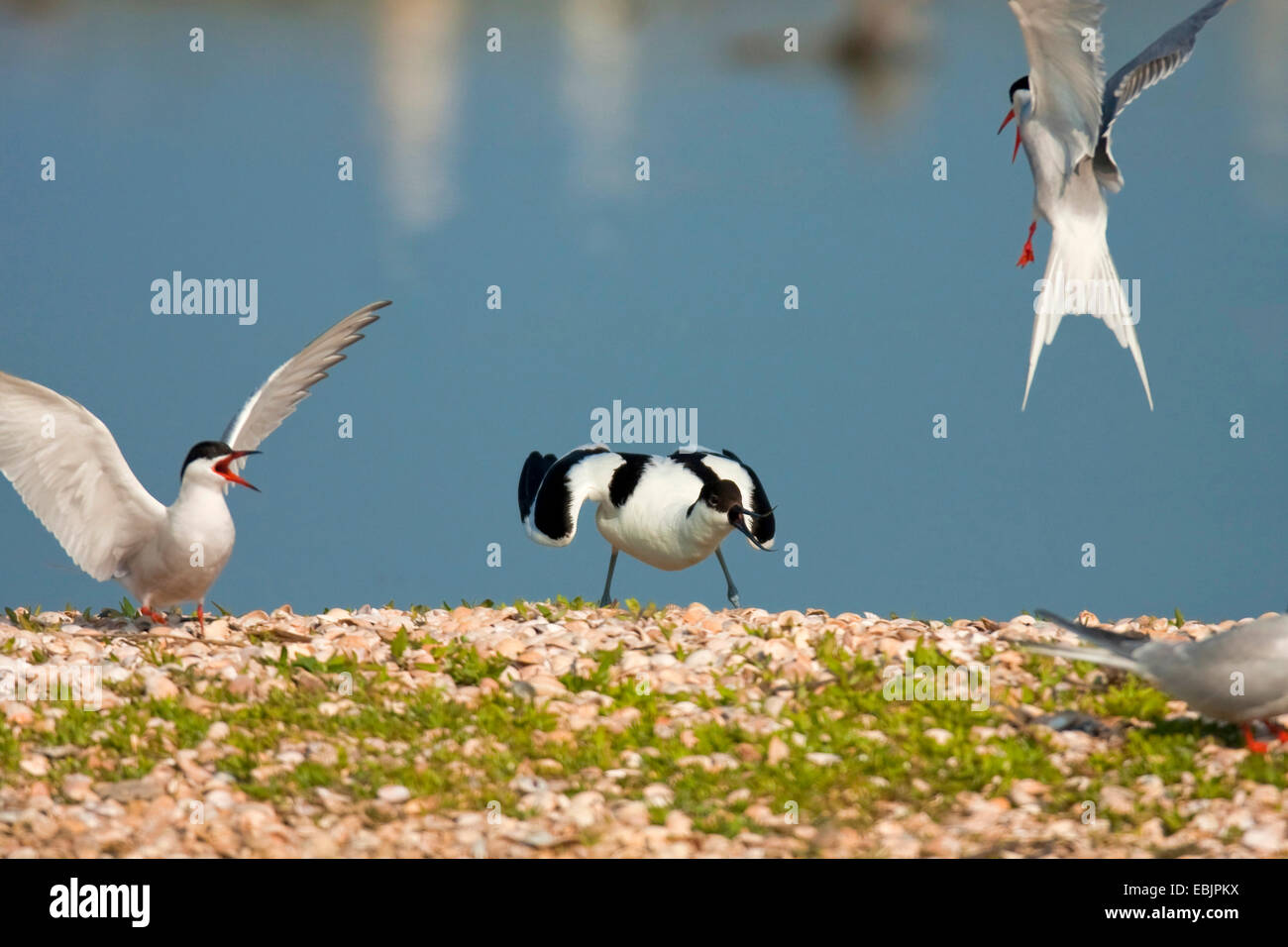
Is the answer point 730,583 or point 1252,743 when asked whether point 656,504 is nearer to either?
point 730,583

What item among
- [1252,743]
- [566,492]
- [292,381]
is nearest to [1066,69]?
[1252,743]

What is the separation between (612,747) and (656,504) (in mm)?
2676

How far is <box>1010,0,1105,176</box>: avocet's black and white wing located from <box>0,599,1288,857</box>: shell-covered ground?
8.46ft

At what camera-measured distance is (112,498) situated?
6.72 m

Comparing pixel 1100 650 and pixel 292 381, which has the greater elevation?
pixel 292 381

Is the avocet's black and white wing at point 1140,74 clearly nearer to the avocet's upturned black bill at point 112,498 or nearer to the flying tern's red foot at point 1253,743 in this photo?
the flying tern's red foot at point 1253,743

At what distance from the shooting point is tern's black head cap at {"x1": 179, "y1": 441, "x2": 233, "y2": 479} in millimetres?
6645

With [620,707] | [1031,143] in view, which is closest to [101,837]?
[620,707]

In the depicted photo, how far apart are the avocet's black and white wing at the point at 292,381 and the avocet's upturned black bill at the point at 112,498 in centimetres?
15

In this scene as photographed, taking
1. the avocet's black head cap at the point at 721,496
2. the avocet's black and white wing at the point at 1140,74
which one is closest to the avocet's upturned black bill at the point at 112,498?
the avocet's black head cap at the point at 721,496

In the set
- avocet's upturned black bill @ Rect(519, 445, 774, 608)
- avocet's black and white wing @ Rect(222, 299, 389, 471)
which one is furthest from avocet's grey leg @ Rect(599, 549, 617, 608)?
avocet's black and white wing @ Rect(222, 299, 389, 471)

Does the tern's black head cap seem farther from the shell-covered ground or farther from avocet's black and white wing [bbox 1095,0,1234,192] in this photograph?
avocet's black and white wing [bbox 1095,0,1234,192]

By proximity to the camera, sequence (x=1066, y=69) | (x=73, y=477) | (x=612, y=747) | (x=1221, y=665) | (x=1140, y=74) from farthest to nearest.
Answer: (x=73, y=477) < (x=1140, y=74) < (x=1066, y=69) < (x=612, y=747) < (x=1221, y=665)

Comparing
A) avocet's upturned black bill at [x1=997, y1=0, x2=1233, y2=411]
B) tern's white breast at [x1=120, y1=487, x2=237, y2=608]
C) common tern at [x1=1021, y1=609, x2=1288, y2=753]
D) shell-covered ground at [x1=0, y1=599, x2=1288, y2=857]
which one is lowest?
shell-covered ground at [x1=0, y1=599, x2=1288, y2=857]
